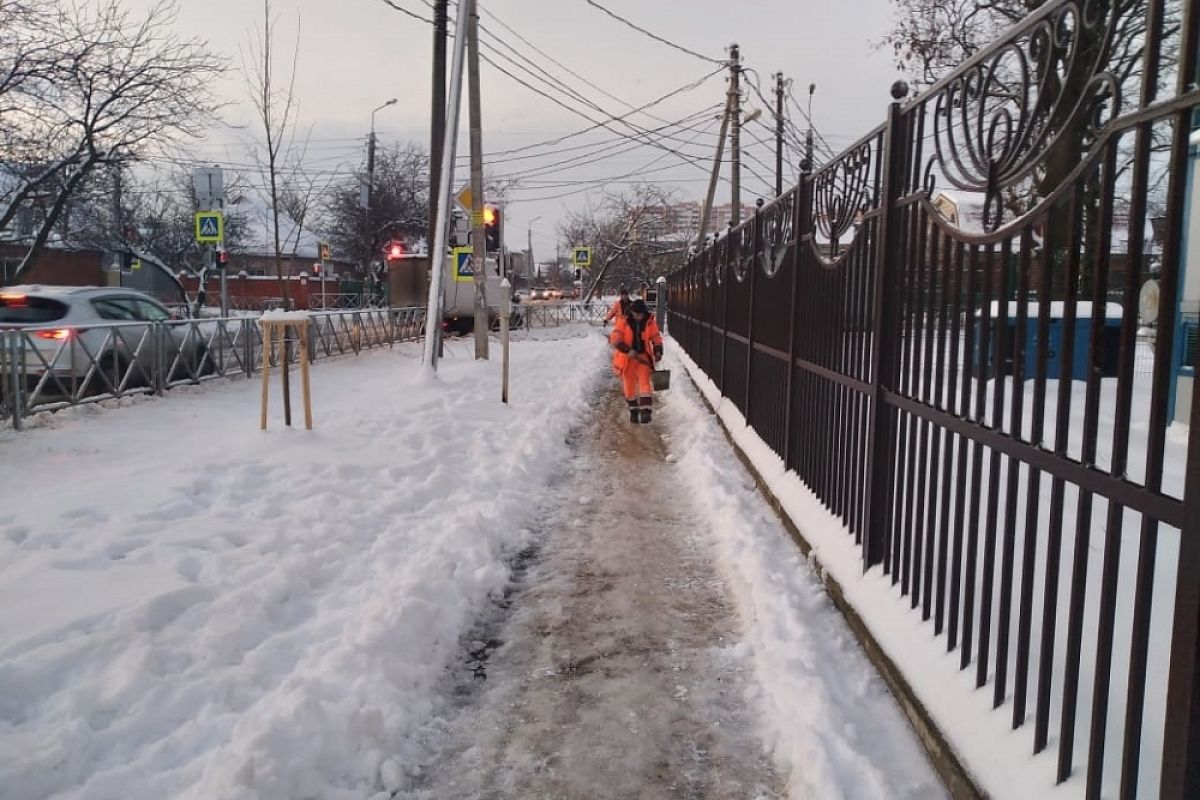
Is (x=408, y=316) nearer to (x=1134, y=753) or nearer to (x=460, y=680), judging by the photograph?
(x=460, y=680)

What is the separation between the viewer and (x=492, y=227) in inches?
660

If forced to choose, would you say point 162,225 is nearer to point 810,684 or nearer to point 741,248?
point 741,248

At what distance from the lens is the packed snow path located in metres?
3.05

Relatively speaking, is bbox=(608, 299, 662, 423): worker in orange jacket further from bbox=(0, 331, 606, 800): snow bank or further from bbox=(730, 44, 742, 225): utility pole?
bbox=(730, 44, 742, 225): utility pole

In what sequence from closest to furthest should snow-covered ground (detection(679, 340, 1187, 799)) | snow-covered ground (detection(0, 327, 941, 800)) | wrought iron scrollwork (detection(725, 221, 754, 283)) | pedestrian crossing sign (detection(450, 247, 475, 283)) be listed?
snow-covered ground (detection(679, 340, 1187, 799)) < snow-covered ground (detection(0, 327, 941, 800)) < wrought iron scrollwork (detection(725, 221, 754, 283)) < pedestrian crossing sign (detection(450, 247, 475, 283))

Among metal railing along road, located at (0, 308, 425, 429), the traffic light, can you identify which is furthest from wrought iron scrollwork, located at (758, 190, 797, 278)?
the traffic light

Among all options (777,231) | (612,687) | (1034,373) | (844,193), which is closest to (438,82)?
(777,231)

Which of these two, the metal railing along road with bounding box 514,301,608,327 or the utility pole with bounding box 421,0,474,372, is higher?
the utility pole with bounding box 421,0,474,372

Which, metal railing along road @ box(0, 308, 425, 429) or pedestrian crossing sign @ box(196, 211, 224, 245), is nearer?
metal railing along road @ box(0, 308, 425, 429)

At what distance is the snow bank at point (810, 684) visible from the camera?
9.59 ft

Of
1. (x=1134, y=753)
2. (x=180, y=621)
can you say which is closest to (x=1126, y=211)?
(x=1134, y=753)

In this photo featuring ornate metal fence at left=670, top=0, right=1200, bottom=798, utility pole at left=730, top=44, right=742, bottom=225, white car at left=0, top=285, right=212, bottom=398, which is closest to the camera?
ornate metal fence at left=670, top=0, right=1200, bottom=798

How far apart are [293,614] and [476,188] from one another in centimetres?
1302

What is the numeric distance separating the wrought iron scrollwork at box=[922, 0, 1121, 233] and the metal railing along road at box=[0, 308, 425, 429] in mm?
9458
